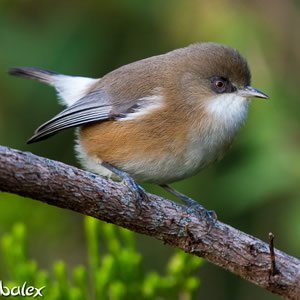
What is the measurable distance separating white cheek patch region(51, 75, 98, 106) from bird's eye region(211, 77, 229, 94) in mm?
984

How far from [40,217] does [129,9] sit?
1.82 meters

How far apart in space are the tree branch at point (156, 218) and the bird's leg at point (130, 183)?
0.04 metres

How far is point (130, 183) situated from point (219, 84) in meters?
1.14

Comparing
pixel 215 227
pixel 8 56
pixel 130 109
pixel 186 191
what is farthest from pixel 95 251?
pixel 8 56

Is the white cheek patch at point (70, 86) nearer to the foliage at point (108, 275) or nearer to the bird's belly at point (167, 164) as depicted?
the bird's belly at point (167, 164)

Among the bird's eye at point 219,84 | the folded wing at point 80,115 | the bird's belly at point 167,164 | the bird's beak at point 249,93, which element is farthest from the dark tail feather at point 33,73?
the bird's beak at point 249,93

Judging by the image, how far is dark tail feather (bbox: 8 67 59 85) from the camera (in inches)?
227

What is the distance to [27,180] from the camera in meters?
3.43

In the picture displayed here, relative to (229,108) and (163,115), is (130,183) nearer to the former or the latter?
(163,115)

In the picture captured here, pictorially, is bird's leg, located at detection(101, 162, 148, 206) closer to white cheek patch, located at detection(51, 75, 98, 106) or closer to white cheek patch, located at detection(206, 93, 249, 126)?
white cheek patch, located at detection(206, 93, 249, 126)

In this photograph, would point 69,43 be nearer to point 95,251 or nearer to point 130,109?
point 130,109

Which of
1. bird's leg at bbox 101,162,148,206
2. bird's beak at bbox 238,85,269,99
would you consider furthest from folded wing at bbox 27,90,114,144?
bird's beak at bbox 238,85,269,99

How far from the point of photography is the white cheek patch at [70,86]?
5.57 meters

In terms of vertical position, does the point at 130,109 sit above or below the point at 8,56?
below
